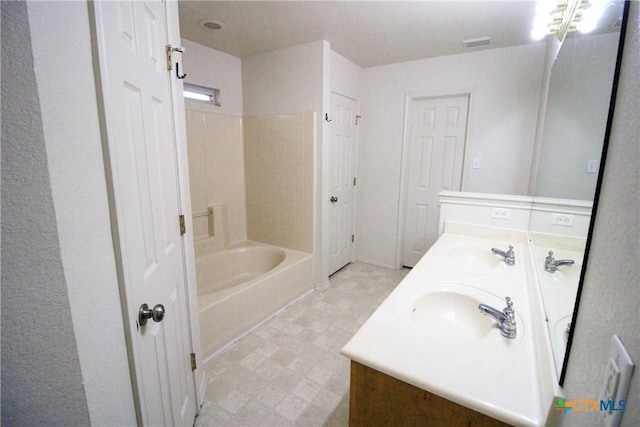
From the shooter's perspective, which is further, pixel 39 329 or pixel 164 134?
pixel 164 134

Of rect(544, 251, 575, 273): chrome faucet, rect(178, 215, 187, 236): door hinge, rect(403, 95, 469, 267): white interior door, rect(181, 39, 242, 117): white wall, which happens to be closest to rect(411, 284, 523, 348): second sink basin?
rect(544, 251, 575, 273): chrome faucet

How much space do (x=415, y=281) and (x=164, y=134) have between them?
1201 mm

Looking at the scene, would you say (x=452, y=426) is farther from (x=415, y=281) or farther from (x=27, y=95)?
(x=27, y=95)

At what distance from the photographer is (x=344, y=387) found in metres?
1.75

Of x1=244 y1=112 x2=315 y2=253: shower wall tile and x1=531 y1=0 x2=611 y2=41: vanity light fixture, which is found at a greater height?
x1=531 y1=0 x2=611 y2=41: vanity light fixture

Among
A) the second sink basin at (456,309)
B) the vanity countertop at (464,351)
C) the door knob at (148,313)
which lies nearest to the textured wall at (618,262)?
the vanity countertop at (464,351)

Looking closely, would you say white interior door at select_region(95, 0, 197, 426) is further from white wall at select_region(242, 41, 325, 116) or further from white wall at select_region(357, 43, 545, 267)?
white wall at select_region(357, 43, 545, 267)

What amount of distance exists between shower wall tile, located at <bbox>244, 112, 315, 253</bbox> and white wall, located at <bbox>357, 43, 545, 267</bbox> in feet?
3.23

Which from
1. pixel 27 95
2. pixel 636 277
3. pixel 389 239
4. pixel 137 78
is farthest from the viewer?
pixel 389 239

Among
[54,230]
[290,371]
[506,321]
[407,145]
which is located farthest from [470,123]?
[54,230]

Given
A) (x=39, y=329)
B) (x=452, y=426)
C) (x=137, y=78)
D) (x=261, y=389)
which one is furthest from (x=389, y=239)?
(x=39, y=329)

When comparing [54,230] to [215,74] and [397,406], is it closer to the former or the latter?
[397,406]

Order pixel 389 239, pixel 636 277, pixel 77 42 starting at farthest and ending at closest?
1. pixel 389 239
2. pixel 77 42
3. pixel 636 277

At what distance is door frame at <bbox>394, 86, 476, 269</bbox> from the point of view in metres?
2.94
